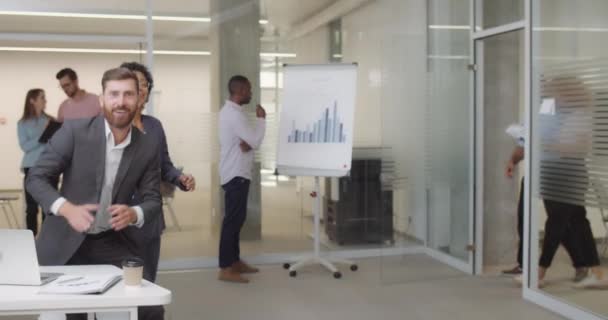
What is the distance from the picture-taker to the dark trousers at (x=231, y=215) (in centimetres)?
588

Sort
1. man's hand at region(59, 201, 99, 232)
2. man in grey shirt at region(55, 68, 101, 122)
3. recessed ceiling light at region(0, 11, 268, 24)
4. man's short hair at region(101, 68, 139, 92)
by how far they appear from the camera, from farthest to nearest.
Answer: man in grey shirt at region(55, 68, 101, 122) < recessed ceiling light at region(0, 11, 268, 24) < man's short hair at region(101, 68, 139, 92) < man's hand at region(59, 201, 99, 232)

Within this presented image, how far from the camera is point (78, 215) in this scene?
2.63 meters

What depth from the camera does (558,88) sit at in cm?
477

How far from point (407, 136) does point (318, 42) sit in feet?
4.28

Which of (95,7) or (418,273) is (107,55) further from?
(418,273)

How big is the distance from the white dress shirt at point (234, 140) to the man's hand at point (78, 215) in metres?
3.21

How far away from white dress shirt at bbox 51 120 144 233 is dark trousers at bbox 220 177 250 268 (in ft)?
9.68

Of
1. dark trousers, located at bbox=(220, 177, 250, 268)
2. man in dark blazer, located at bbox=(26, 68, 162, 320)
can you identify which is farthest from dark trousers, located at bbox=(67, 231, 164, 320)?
dark trousers, located at bbox=(220, 177, 250, 268)

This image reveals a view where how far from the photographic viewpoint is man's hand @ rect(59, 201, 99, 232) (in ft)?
8.61

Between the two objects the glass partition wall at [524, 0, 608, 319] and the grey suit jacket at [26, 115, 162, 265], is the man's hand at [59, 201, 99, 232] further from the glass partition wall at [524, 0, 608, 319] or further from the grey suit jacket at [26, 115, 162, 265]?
the glass partition wall at [524, 0, 608, 319]

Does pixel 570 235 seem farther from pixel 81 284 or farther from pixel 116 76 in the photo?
pixel 81 284

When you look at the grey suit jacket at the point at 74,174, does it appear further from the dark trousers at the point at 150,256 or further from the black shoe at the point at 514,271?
the black shoe at the point at 514,271

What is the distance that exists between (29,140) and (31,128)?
4.1 inches

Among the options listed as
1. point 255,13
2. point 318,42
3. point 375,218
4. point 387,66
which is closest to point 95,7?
point 255,13
